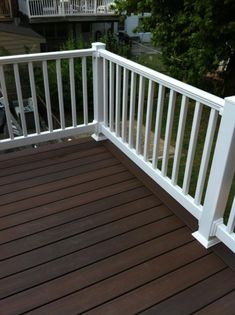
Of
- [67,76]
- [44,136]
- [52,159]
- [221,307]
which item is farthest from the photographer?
[67,76]

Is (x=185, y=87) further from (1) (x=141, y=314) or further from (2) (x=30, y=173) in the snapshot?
(2) (x=30, y=173)

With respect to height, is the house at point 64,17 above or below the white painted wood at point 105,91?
below

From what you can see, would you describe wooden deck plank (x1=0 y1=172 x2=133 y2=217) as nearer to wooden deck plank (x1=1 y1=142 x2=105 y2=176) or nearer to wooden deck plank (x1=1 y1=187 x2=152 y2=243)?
wooden deck plank (x1=1 y1=187 x2=152 y2=243)

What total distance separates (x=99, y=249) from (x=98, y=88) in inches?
63.5

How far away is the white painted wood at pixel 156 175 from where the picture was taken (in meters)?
2.14

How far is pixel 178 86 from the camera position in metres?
1.95

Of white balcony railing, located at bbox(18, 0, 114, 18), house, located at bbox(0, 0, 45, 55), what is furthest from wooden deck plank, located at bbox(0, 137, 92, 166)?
white balcony railing, located at bbox(18, 0, 114, 18)

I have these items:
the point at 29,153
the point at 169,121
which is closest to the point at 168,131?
the point at 169,121

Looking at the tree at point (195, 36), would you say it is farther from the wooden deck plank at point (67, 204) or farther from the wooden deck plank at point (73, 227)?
the wooden deck plank at point (73, 227)

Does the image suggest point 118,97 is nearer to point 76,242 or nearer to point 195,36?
point 76,242

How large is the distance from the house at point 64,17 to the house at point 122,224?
1257 centimetres

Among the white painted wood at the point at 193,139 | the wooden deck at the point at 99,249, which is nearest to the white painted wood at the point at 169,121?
the white painted wood at the point at 193,139

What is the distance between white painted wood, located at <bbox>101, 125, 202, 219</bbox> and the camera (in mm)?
2141

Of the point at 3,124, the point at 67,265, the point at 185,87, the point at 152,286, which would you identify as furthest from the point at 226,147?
the point at 3,124
